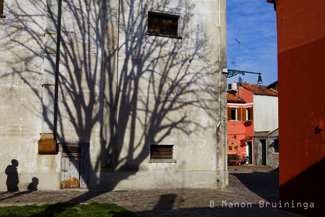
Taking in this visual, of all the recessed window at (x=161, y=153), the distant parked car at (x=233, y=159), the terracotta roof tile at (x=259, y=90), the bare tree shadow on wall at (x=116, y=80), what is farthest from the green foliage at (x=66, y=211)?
the terracotta roof tile at (x=259, y=90)

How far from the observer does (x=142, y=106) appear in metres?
12.4

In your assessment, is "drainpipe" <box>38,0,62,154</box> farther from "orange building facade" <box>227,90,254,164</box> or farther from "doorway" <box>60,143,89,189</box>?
"orange building facade" <box>227,90,254,164</box>

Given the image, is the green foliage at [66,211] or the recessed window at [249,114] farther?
the recessed window at [249,114]

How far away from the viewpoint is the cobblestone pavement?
26.6 feet

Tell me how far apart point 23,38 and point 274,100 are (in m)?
27.9

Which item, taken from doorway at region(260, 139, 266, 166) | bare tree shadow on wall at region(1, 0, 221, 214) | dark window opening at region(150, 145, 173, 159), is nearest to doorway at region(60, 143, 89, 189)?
bare tree shadow on wall at region(1, 0, 221, 214)

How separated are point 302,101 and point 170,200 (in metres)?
5.04

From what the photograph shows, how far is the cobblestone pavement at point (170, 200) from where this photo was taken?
8.12 m

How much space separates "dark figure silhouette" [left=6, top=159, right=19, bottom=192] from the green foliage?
350cm

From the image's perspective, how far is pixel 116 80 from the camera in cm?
1216

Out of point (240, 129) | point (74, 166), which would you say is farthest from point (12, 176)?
point (240, 129)

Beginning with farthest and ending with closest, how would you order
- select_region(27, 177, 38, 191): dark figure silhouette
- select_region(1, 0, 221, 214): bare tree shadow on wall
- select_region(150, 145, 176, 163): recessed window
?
select_region(150, 145, 176, 163): recessed window → select_region(1, 0, 221, 214): bare tree shadow on wall → select_region(27, 177, 38, 191): dark figure silhouette

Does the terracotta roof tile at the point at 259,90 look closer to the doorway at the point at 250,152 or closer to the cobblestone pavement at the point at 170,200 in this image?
the doorway at the point at 250,152

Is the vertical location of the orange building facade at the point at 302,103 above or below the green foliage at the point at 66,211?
above
